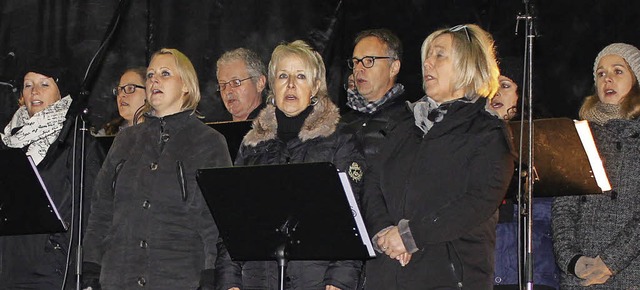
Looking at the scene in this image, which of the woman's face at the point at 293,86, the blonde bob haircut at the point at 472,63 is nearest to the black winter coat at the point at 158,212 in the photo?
the woman's face at the point at 293,86

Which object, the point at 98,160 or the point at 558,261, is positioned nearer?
the point at 558,261

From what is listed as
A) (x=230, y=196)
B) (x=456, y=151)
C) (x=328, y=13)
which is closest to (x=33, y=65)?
(x=328, y=13)

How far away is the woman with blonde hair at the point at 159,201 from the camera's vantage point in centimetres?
517

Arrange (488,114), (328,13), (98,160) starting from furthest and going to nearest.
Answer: (328,13), (98,160), (488,114)

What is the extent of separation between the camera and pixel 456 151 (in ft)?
14.8

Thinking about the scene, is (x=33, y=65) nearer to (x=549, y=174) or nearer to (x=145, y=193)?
(x=145, y=193)

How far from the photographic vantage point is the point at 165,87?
5.54m

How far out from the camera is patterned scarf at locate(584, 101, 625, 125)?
560cm

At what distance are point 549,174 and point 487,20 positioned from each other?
6.84 feet

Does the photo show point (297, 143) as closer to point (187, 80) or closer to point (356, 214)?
point (356, 214)

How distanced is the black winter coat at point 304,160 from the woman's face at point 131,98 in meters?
2.03

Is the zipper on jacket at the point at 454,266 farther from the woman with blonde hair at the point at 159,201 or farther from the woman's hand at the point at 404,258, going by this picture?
the woman with blonde hair at the point at 159,201

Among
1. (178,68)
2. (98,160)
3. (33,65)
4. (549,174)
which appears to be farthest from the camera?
(33,65)

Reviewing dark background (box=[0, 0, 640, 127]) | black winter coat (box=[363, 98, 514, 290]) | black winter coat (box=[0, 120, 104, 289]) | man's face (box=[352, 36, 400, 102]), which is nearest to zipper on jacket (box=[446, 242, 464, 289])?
black winter coat (box=[363, 98, 514, 290])
